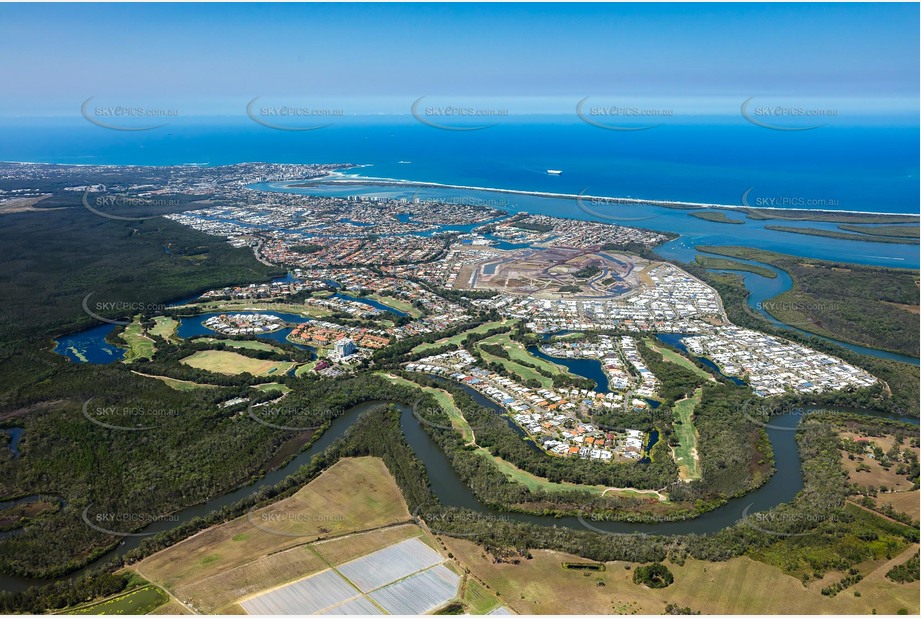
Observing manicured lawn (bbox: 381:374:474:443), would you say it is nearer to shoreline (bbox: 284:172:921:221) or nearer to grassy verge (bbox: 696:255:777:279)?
grassy verge (bbox: 696:255:777:279)

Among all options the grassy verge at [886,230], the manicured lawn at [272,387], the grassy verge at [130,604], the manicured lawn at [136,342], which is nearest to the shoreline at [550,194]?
the grassy verge at [886,230]

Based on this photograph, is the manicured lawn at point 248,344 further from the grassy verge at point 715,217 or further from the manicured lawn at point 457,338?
the grassy verge at point 715,217

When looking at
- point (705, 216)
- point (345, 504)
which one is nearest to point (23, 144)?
point (705, 216)

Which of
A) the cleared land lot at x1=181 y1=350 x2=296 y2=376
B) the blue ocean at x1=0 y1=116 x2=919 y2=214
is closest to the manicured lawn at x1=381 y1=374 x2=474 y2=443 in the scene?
the cleared land lot at x1=181 y1=350 x2=296 y2=376

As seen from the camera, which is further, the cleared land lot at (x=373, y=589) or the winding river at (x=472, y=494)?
the winding river at (x=472, y=494)

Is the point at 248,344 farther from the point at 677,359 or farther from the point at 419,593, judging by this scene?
the point at 677,359

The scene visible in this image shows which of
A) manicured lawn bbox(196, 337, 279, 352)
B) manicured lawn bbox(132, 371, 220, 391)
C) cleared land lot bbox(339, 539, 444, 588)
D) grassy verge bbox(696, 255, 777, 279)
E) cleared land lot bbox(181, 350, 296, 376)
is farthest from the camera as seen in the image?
grassy verge bbox(696, 255, 777, 279)

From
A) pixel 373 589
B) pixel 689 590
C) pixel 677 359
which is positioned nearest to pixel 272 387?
pixel 373 589
